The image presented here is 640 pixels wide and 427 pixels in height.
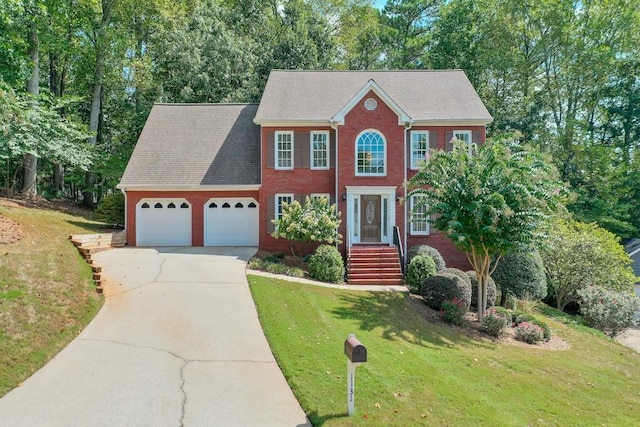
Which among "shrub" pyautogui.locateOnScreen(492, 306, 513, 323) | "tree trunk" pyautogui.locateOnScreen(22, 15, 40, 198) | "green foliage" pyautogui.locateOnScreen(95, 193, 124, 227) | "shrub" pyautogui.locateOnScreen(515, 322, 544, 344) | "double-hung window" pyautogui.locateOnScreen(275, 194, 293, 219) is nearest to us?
"shrub" pyautogui.locateOnScreen(515, 322, 544, 344)

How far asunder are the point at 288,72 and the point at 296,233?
10103 mm

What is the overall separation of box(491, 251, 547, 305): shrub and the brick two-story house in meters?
2.60

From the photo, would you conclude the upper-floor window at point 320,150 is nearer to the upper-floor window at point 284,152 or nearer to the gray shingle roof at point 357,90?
the gray shingle roof at point 357,90

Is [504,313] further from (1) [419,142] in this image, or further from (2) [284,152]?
(2) [284,152]

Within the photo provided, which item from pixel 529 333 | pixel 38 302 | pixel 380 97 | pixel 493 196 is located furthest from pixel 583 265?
pixel 38 302

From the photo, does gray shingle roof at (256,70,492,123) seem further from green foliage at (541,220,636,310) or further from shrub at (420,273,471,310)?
shrub at (420,273,471,310)

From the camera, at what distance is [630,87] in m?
28.2

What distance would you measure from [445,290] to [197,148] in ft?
44.1

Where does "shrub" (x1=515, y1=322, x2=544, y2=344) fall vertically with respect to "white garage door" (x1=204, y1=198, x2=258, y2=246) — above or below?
below

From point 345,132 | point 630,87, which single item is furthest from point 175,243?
point 630,87

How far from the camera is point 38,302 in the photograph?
27.4ft

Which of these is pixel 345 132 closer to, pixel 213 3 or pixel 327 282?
pixel 327 282

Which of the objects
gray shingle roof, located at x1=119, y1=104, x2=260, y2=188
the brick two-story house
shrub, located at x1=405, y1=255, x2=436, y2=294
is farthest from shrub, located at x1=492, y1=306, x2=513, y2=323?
gray shingle roof, located at x1=119, y1=104, x2=260, y2=188

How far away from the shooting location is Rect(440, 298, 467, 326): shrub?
11383 mm
